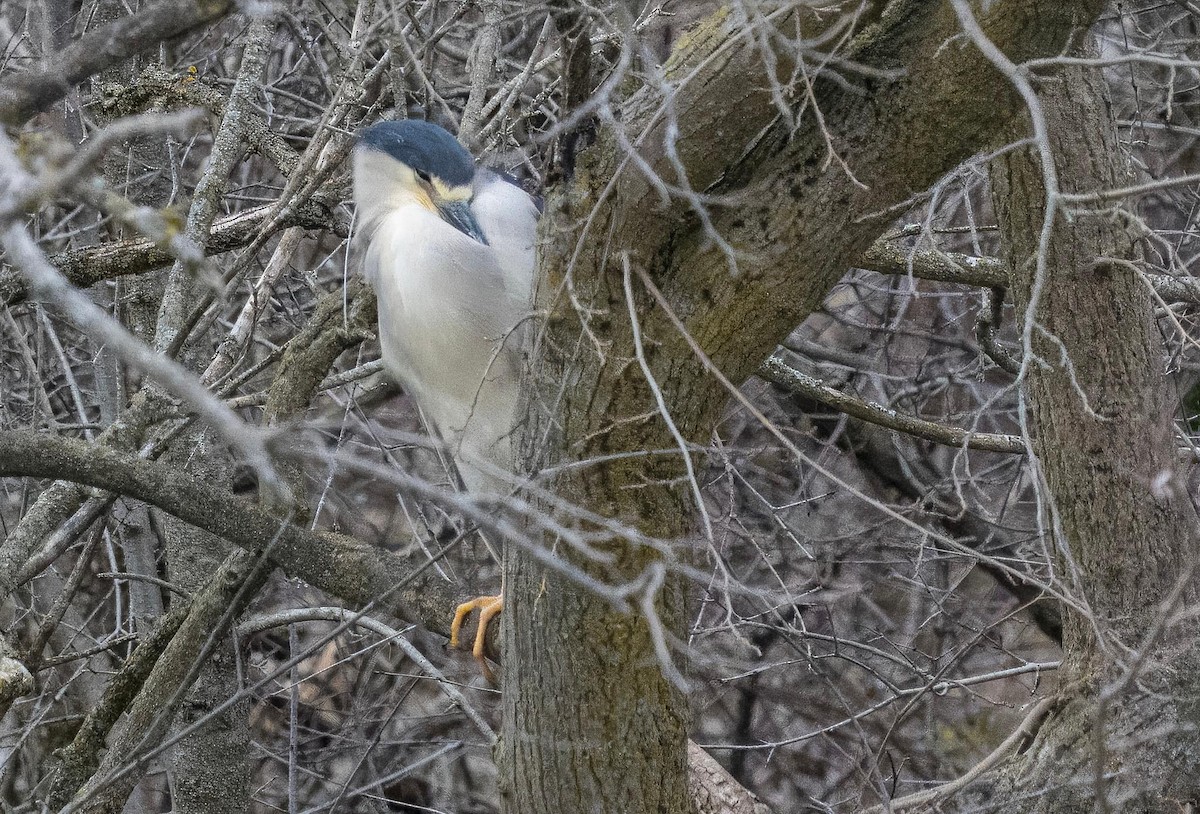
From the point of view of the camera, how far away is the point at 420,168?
2.67 metres

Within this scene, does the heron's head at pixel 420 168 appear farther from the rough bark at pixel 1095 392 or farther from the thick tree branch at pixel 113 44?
the thick tree branch at pixel 113 44

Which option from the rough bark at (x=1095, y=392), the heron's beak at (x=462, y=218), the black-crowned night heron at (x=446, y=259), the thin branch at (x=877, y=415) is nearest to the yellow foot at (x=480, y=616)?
the black-crowned night heron at (x=446, y=259)

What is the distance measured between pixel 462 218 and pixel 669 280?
0.96 metres

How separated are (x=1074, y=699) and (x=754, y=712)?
2.13m

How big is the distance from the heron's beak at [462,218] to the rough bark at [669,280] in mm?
858

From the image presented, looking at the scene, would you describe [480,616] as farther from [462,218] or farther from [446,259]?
[462,218]

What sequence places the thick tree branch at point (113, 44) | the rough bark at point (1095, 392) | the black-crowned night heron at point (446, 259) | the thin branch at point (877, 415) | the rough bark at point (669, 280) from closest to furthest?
1. the thick tree branch at point (113, 44)
2. the rough bark at point (669, 280)
3. the rough bark at point (1095, 392)
4. the black-crowned night heron at point (446, 259)
5. the thin branch at point (877, 415)

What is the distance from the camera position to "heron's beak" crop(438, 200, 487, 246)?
2672 mm

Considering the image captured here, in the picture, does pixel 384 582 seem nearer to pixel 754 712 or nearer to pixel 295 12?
pixel 295 12


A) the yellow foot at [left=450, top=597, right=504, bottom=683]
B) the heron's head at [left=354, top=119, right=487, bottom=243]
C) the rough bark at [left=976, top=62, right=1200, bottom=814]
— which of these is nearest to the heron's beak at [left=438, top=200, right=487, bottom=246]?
the heron's head at [left=354, top=119, right=487, bottom=243]

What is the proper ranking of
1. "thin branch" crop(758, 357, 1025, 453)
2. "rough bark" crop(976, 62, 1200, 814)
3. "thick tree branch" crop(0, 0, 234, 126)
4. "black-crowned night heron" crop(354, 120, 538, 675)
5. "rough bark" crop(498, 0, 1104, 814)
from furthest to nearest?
"thin branch" crop(758, 357, 1025, 453) → "black-crowned night heron" crop(354, 120, 538, 675) → "rough bark" crop(976, 62, 1200, 814) → "rough bark" crop(498, 0, 1104, 814) → "thick tree branch" crop(0, 0, 234, 126)

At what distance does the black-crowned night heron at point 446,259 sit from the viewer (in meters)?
2.64

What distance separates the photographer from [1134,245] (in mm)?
2676

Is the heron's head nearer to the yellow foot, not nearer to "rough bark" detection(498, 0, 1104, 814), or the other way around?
the yellow foot
